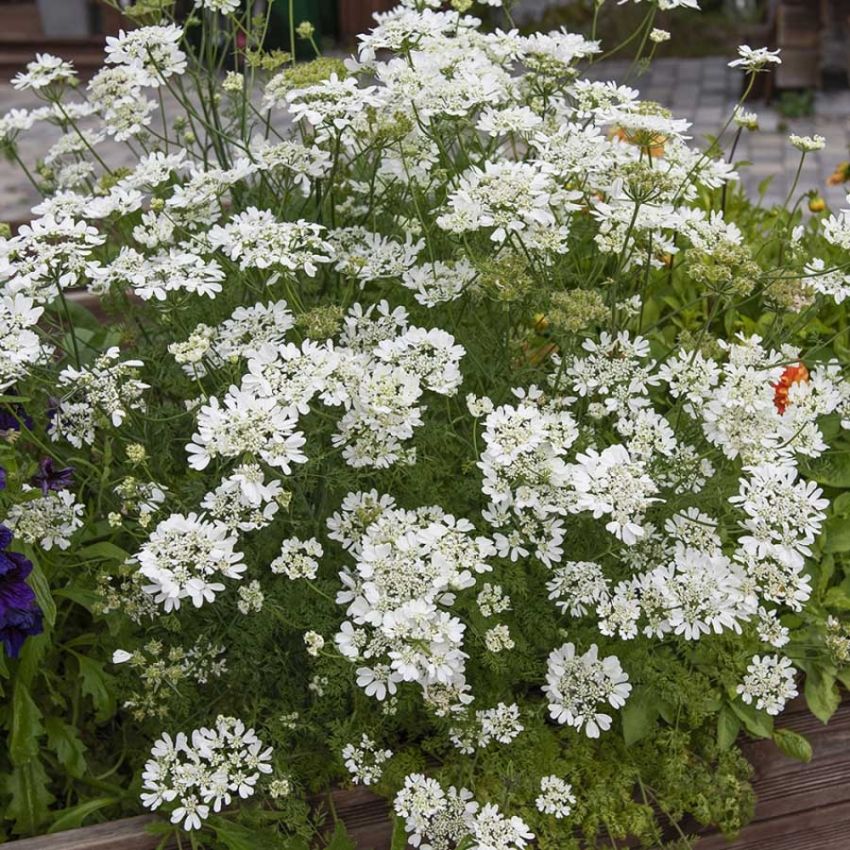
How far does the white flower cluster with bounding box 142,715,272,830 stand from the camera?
167 centimetres

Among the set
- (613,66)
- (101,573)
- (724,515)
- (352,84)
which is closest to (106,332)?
(101,573)

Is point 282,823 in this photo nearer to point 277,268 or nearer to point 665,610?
point 665,610

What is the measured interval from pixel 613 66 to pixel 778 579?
266 inches

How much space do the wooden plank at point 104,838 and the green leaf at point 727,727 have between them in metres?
0.94

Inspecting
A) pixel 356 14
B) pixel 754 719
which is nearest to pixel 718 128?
pixel 356 14

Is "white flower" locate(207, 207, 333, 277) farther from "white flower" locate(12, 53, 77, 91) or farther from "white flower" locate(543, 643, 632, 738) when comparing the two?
"white flower" locate(543, 643, 632, 738)

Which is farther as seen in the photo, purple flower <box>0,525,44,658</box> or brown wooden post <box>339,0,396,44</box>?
brown wooden post <box>339,0,396,44</box>

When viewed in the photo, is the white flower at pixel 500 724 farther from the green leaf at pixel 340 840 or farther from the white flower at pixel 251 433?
the white flower at pixel 251 433

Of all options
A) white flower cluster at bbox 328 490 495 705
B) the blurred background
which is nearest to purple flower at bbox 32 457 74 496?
white flower cluster at bbox 328 490 495 705

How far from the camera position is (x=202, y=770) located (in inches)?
67.1

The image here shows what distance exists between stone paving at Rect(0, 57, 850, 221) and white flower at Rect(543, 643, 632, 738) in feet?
12.8

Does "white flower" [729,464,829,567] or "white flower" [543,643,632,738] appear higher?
"white flower" [729,464,829,567]

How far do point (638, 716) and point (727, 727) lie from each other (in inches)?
6.7

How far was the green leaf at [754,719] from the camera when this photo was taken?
76.1 inches
